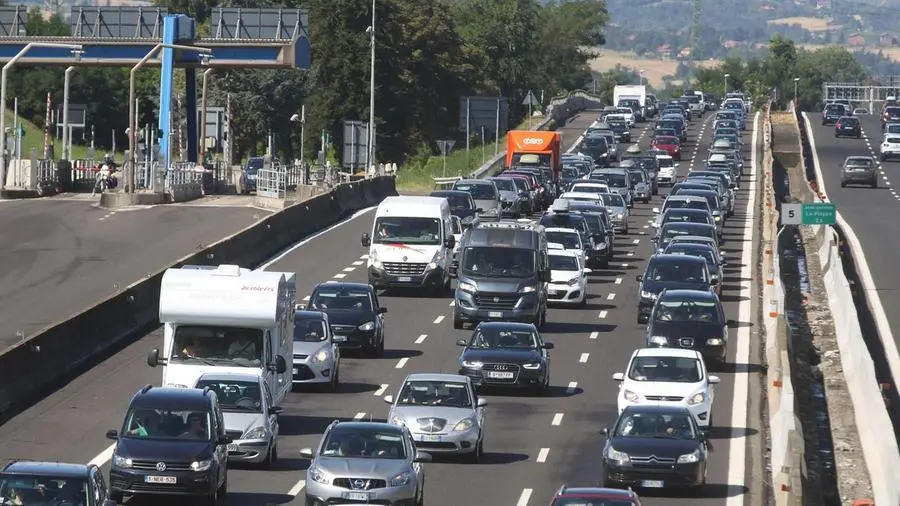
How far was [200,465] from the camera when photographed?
76.1ft

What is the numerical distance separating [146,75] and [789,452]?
133 metres

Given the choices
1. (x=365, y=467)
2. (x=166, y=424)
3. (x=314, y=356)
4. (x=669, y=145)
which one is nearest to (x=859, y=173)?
(x=669, y=145)

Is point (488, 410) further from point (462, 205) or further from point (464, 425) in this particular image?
point (462, 205)

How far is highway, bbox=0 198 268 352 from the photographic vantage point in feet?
140

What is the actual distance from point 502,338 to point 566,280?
12.2 meters

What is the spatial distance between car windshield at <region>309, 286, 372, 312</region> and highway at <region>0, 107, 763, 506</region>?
3.63 feet

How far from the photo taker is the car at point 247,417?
26.6m

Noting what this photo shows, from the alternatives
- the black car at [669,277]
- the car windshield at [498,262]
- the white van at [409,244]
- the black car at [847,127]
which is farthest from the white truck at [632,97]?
the car windshield at [498,262]

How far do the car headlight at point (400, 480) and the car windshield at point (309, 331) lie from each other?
→ 37.4 feet

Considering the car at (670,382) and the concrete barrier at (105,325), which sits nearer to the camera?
the car at (670,382)

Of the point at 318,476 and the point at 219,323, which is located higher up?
the point at 219,323

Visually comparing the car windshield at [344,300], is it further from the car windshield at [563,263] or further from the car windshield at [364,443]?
the car windshield at [364,443]

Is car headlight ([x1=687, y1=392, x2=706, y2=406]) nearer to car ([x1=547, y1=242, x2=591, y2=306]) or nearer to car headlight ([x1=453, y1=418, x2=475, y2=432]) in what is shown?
car headlight ([x1=453, y1=418, x2=475, y2=432])

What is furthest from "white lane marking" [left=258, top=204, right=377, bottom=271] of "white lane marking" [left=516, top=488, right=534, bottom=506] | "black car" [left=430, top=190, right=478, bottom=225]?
"white lane marking" [left=516, top=488, right=534, bottom=506]
